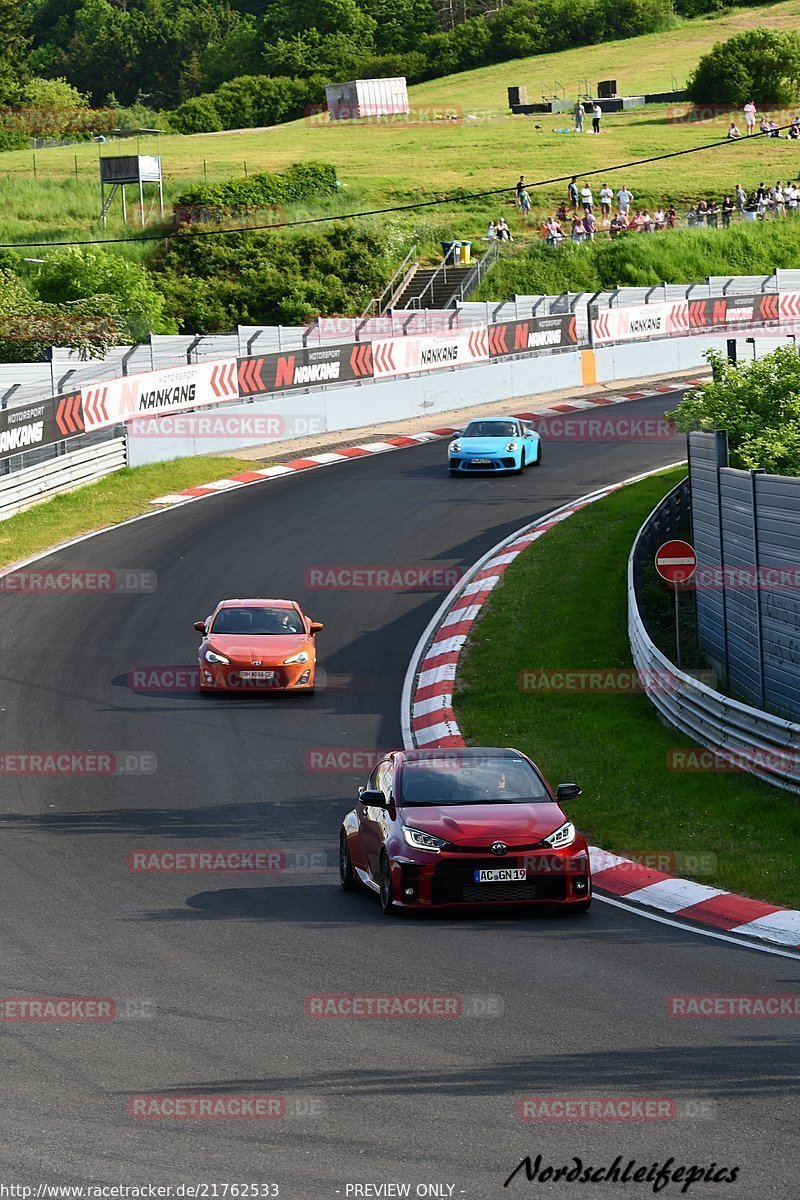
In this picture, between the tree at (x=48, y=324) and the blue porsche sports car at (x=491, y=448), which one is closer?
the blue porsche sports car at (x=491, y=448)

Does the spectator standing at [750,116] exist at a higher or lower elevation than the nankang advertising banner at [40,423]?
higher

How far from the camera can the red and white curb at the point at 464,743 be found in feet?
43.0

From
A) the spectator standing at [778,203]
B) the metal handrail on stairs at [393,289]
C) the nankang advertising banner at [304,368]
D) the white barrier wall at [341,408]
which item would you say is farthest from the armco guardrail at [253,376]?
the spectator standing at [778,203]

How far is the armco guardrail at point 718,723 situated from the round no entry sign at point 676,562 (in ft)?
3.25

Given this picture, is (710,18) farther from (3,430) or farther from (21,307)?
(3,430)

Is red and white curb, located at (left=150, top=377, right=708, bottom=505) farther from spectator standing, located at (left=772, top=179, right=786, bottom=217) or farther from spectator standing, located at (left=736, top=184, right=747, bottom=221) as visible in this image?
spectator standing, located at (left=772, top=179, right=786, bottom=217)

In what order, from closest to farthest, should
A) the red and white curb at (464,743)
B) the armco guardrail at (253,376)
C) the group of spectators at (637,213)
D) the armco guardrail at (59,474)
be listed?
the red and white curb at (464,743), the armco guardrail at (59,474), the armco guardrail at (253,376), the group of spectators at (637,213)

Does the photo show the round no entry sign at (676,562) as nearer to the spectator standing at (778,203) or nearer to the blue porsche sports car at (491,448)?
the blue porsche sports car at (491,448)

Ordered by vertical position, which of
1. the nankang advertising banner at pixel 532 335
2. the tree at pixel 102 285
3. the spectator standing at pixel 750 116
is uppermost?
the spectator standing at pixel 750 116

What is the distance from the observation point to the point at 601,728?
19.8 meters

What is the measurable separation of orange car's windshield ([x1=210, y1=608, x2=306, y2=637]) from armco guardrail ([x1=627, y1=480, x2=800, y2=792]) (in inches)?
189

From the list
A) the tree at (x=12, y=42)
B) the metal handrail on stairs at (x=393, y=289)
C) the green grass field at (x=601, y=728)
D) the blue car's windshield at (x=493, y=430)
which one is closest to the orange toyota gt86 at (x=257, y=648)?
the green grass field at (x=601, y=728)

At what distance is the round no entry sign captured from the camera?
2002cm

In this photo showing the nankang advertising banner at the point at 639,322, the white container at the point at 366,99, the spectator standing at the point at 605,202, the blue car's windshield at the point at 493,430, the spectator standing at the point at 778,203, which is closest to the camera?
the blue car's windshield at the point at 493,430
